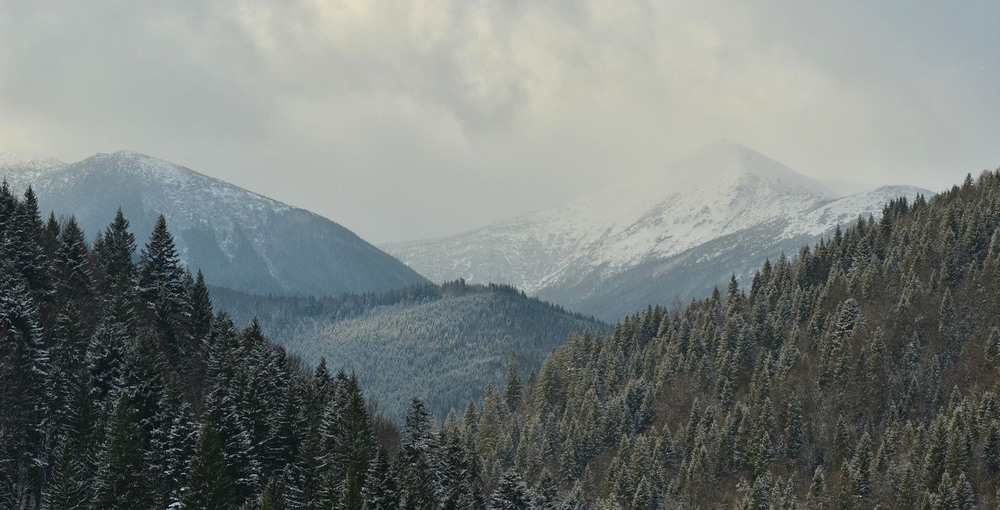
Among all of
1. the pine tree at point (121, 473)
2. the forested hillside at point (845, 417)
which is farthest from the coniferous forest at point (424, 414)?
the forested hillside at point (845, 417)

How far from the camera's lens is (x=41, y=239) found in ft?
370

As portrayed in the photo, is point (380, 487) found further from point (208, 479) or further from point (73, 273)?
point (73, 273)

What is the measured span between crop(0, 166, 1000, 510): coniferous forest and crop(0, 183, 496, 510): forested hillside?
0.24m

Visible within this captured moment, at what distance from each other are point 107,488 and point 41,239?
5225cm

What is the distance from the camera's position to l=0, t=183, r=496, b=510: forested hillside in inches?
2980

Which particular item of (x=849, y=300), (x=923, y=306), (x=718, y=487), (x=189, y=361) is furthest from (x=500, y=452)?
(x=189, y=361)

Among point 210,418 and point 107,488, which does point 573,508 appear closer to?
point 210,418

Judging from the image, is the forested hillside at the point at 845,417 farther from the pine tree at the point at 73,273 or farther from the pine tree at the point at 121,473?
the pine tree at the point at 121,473

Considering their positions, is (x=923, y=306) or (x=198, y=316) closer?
(x=198, y=316)

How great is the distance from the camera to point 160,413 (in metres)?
84.8

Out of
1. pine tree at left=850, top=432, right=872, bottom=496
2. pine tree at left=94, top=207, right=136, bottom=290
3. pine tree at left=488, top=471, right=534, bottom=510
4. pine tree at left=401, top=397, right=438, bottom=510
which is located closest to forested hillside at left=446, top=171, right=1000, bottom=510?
pine tree at left=850, top=432, right=872, bottom=496

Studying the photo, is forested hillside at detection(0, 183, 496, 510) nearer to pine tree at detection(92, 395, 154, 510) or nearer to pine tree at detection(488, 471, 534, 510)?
pine tree at detection(92, 395, 154, 510)

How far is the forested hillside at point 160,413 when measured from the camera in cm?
7569

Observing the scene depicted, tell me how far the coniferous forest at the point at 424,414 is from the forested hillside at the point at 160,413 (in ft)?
0.77
